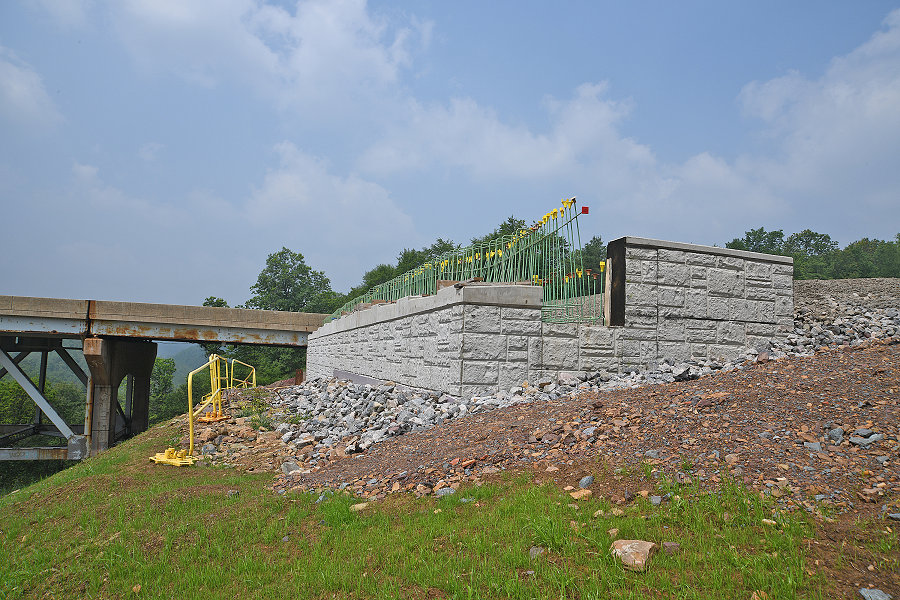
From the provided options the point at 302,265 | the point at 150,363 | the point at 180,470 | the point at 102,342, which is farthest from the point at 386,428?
the point at 302,265

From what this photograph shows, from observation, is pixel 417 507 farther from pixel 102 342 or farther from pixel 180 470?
pixel 102 342

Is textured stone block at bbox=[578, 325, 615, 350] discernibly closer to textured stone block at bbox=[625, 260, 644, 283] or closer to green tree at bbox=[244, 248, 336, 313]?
textured stone block at bbox=[625, 260, 644, 283]

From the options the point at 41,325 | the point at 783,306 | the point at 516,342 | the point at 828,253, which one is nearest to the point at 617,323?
the point at 516,342

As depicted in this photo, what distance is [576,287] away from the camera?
8.45 meters

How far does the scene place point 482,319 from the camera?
25.8ft

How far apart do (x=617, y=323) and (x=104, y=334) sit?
74.3 ft

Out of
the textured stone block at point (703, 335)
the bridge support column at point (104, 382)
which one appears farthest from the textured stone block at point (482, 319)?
the bridge support column at point (104, 382)

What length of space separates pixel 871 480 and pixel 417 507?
3099 millimetres

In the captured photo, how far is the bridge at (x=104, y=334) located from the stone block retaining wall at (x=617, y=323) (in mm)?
→ 16751

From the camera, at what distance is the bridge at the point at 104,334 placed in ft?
70.5

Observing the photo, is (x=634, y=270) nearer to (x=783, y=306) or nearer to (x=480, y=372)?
(x=480, y=372)

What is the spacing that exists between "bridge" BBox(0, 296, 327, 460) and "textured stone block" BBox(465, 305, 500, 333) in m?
19.4

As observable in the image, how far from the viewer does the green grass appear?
2674 millimetres

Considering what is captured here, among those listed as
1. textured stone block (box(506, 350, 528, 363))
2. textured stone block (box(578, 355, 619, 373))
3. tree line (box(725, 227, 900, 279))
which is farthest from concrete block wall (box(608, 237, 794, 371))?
tree line (box(725, 227, 900, 279))
